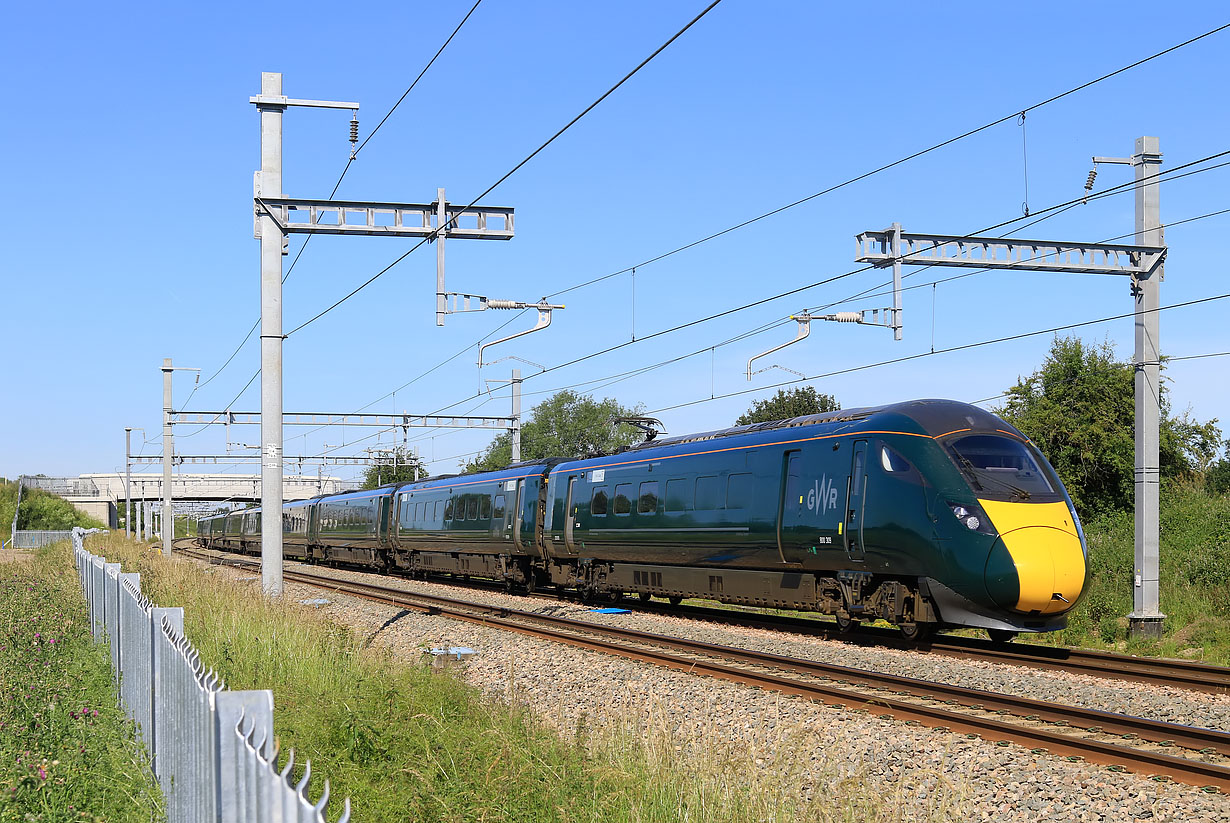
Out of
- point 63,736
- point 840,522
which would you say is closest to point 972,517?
point 840,522

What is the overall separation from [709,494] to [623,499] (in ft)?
11.5

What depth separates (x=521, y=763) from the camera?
6.88 metres

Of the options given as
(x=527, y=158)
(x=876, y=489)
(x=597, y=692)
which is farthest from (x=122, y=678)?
(x=876, y=489)

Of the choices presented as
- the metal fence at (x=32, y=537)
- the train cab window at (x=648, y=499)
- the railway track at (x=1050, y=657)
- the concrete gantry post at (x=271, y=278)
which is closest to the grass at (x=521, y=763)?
the railway track at (x=1050, y=657)

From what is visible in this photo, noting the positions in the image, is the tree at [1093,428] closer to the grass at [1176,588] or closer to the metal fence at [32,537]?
the grass at [1176,588]

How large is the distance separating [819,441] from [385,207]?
7.80m

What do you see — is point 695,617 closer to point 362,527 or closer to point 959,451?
point 959,451

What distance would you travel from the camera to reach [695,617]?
21.2 metres

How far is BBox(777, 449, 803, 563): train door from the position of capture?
17.1 m

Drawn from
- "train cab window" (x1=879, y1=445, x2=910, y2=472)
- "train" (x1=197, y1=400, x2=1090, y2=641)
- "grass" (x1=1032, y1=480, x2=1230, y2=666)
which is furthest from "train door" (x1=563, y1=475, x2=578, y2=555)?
"train cab window" (x1=879, y1=445, x2=910, y2=472)

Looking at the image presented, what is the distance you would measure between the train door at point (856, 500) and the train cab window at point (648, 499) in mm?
5997

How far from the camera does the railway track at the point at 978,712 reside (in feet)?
27.0

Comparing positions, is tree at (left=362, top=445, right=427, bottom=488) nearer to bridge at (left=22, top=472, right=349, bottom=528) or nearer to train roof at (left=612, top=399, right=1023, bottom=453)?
bridge at (left=22, top=472, right=349, bottom=528)

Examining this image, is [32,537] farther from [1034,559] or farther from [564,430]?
[1034,559]
